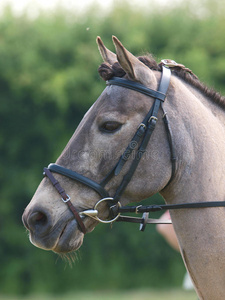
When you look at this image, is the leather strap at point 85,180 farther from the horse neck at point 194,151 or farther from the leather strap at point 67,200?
the horse neck at point 194,151

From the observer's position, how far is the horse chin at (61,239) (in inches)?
114

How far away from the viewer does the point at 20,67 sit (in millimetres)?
11828

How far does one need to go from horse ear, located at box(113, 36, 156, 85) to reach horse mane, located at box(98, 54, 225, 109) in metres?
0.12

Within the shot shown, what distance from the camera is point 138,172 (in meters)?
3.02

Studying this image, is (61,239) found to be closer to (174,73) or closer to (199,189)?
(199,189)

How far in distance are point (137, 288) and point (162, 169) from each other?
374 inches

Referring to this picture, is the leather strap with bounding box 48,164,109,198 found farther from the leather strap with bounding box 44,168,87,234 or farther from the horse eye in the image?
the horse eye

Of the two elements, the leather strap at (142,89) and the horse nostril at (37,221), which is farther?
the leather strap at (142,89)

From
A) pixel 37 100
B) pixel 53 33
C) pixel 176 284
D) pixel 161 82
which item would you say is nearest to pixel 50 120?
pixel 37 100

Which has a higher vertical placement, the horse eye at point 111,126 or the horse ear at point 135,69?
the horse ear at point 135,69

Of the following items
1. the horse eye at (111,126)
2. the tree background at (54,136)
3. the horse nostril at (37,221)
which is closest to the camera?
the horse nostril at (37,221)

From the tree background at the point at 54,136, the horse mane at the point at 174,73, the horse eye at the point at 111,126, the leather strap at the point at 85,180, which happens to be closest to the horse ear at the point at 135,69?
the horse mane at the point at 174,73

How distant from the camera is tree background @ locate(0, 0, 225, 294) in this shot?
11.4 m

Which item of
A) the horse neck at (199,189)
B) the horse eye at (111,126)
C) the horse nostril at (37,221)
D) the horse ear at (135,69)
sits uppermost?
the horse ear at (135,69)
